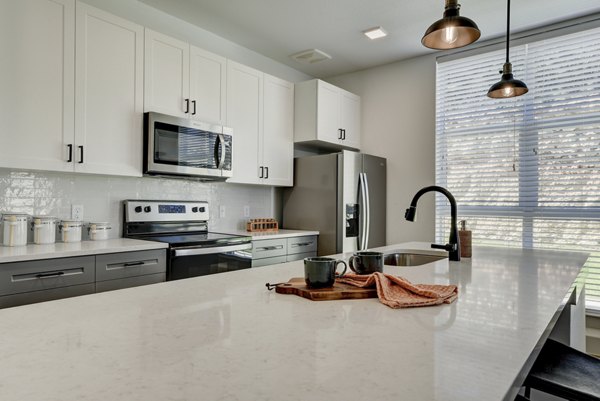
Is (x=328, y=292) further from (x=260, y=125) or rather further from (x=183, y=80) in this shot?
(x=260, y=125)

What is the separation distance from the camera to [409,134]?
4.21 metres

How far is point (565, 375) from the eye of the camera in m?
1.20

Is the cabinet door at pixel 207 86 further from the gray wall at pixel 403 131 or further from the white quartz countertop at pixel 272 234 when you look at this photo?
the gray wall at pixel 403 131

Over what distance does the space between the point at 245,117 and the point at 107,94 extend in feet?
4.00

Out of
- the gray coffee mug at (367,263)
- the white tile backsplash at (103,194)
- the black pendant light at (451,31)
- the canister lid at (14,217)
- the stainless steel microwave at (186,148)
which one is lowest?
the gray coffee mug at (367,263)

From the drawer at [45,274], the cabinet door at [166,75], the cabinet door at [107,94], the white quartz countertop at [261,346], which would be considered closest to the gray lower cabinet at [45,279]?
the drawer at [45,274]

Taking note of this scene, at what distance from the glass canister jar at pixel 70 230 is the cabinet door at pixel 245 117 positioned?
4.15ft

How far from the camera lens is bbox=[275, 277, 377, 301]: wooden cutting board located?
42.1 inches

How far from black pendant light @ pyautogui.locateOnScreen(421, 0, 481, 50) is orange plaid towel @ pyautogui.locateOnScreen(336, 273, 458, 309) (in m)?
1.12

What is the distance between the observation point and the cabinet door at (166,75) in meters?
2.78

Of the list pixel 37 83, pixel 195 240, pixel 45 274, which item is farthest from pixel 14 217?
pixel 195 240

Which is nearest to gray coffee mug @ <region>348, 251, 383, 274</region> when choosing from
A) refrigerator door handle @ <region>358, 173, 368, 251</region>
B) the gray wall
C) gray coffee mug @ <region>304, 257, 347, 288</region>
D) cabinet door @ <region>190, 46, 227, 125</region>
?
gray coffee mug @ <region>304, 257, 347, 288</region>

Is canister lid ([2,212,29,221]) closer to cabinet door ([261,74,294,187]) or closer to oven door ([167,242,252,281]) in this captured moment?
oven door ([167,242,252,281])

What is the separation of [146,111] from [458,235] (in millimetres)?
2182
